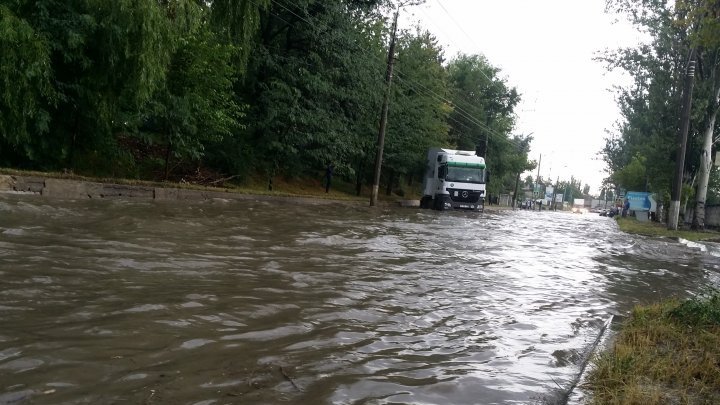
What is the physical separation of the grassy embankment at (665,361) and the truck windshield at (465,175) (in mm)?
23857

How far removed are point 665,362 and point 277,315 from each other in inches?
133

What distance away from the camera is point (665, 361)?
4.02m

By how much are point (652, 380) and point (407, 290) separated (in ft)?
11.8

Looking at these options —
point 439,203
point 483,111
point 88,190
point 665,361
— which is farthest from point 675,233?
point 483,111

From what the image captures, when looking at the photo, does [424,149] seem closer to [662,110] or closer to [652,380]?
[662,110]

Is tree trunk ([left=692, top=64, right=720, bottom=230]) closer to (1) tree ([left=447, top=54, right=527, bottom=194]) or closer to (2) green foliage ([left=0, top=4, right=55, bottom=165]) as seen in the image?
(1) tree ([left=447, top=54, right=527, bottom=194])

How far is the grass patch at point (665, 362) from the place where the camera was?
344 centimetres

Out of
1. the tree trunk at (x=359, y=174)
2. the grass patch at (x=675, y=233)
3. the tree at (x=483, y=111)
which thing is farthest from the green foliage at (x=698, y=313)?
the tree at (x=483, y=111)

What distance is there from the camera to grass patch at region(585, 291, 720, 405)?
344cm

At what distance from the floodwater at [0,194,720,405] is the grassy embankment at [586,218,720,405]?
33 cm

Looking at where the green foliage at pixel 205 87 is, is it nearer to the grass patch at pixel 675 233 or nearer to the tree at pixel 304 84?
the tree at pixel 304 84

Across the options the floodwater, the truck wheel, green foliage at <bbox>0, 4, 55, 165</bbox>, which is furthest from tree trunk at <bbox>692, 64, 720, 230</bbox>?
green foliage at <bbox>0, 4, 55, 165</bbox>

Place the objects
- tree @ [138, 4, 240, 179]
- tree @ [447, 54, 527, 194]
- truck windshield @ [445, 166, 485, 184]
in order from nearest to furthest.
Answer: tree @ [138, 4, 240, 179]
truck windshield @ [445, 166, 485, 184]
tree @ [447, 54, 527, 194]

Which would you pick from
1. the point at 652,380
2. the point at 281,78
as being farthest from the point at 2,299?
the point at 281,78
